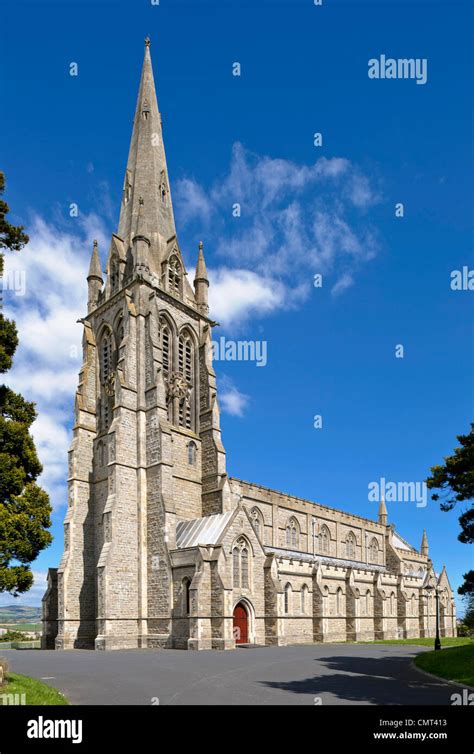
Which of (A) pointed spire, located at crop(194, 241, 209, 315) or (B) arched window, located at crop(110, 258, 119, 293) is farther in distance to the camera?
(A) pointed spire, located at crop(194, 241, 209, 315)

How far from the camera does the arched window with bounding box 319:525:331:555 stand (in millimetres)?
58156

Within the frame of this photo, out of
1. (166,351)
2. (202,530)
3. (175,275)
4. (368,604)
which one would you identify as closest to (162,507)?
(202,530)

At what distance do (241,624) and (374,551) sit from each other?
3708 centimetres

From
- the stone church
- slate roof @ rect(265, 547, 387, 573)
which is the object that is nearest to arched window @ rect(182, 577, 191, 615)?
the stone church

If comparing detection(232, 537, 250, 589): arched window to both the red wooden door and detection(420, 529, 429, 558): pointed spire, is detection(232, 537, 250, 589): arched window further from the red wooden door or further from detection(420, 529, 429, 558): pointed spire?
detection(420, 529, 429, 558): pointed spire

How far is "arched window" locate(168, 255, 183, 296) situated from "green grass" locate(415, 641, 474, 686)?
1238 inches

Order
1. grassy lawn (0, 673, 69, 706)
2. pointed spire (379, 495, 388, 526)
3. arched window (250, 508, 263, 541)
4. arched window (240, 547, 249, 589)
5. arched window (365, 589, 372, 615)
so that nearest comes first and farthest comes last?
grassy lawn (0, 673, 69, 706) → arched window (240, 547, 249, 589) → arched window (250, 508, 263, 541) → arched window (365, 589, 372, 615) → pointed spire (379, 495, 388, 526)

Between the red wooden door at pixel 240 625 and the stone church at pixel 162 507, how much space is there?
0.09m

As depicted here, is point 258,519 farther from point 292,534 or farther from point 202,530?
point 202,530

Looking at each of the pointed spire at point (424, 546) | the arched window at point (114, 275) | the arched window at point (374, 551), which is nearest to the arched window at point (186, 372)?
the arched window at point (114, 275)

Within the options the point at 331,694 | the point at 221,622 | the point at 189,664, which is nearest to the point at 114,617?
the point at 221,622
